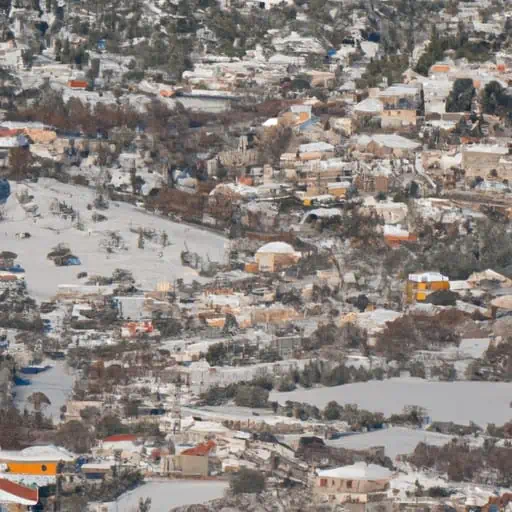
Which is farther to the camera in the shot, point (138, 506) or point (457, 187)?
point (457, 187)

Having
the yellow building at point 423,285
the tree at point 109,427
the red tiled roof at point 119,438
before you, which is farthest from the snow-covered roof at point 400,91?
the red tiled roof at point 119,438

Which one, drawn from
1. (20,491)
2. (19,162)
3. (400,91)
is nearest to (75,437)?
(20,491)

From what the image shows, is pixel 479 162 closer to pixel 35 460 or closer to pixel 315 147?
pixel 315 147

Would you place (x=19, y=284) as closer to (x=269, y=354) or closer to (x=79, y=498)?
(x=269, y=354)

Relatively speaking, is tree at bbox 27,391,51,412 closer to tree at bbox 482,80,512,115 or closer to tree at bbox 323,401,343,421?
tree at bbox 323,401,343,421

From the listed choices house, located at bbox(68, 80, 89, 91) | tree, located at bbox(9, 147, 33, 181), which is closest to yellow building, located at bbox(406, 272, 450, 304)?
tree, located at bbox(9, 147, 33, 181)

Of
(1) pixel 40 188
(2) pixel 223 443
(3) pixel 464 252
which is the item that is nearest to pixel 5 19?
(1) pixel 40 188

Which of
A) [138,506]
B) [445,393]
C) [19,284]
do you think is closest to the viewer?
[138,506]
